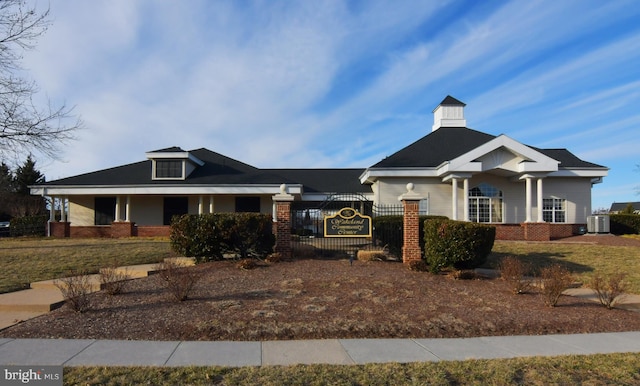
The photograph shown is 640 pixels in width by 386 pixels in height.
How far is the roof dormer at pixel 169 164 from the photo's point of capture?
2528 centimetres

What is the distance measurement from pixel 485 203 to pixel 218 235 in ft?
54.2

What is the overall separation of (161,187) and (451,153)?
16.7 meters

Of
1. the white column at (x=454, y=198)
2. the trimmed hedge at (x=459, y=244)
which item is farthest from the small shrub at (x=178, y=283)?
the white column at (x=454, y=198)

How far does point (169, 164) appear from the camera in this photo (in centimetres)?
2558

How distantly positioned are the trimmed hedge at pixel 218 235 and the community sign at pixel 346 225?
6.41ft

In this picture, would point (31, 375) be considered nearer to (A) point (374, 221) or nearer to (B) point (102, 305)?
(B) point (102, 305)

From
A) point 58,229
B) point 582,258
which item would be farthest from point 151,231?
point 582,258

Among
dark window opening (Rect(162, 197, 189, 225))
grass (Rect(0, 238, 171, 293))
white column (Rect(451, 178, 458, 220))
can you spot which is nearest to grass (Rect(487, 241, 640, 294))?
white column (Rect(451, 178, 458, 220))

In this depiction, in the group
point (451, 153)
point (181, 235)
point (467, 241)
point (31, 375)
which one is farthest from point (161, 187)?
point (31, 375)

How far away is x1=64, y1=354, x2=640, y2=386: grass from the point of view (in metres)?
4.47

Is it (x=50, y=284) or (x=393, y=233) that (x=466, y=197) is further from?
(x=50, y=284)

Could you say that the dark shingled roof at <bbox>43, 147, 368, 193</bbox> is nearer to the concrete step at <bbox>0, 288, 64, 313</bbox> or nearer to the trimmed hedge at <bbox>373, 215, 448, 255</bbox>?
the trimmed hedge at <bbox>373, 215, 448, 255</bbox>

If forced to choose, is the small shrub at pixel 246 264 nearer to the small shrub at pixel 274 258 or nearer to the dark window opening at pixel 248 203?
the small shrub at pixel 274 258

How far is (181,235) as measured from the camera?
12.1 metres
